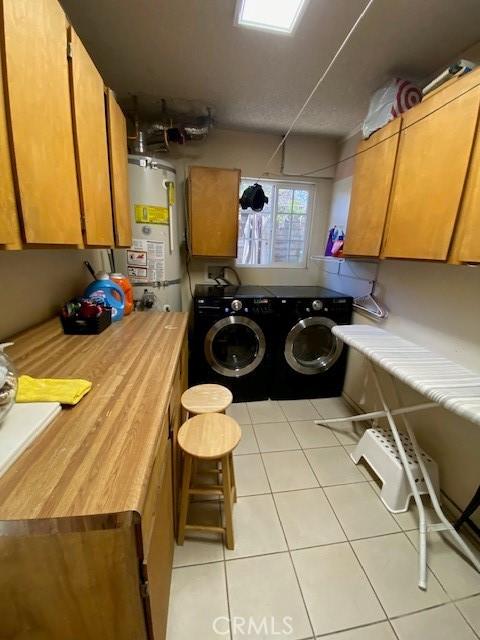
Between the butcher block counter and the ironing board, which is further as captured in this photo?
the ironing board

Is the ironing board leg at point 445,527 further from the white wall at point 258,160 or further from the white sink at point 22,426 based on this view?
the white wall at point 258,160

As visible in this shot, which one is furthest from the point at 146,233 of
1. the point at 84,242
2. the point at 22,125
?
the point at 22,125

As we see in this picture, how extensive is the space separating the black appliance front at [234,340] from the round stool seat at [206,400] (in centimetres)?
82

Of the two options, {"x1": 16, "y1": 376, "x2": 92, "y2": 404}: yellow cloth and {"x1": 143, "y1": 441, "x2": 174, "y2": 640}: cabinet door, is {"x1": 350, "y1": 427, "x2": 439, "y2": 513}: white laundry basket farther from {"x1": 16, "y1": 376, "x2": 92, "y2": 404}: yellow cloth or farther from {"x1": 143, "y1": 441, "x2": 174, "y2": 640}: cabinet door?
{"x1": 16, "y1": 376, "x2": 92, "y2": 404}: yellow cloth

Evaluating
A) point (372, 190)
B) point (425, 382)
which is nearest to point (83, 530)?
point (425, 382)

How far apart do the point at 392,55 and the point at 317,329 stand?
1.85 metres

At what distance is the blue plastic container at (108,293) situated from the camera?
1.61 metres

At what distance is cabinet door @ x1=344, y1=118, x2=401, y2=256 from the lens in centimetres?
154

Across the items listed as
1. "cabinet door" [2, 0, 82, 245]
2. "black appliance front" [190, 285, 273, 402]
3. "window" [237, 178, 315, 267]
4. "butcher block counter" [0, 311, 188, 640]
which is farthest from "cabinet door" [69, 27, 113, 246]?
"window" [237, 178, 315, 267]

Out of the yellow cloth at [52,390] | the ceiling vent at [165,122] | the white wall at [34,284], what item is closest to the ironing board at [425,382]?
the yellow cloth at [52,390]

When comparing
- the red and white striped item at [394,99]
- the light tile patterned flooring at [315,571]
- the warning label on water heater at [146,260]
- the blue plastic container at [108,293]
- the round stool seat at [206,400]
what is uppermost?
the red and white striped item at [394,99]

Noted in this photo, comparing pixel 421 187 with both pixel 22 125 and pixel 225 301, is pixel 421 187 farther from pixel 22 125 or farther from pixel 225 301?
pixel 22 125

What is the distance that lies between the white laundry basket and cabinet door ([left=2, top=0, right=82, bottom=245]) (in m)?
1.96

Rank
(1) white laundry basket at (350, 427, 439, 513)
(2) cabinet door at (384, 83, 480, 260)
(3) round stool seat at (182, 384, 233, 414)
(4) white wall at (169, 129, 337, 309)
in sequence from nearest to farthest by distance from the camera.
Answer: (2) cabinet door at (384, 83, 480, 260), (3) round stool seat at (182, 384, 233, 414), (1) white laundry basket at (350, 427, 439, 513), (4) white wall at (169, 129, 337, 309)
